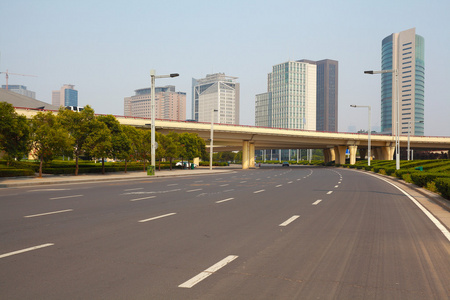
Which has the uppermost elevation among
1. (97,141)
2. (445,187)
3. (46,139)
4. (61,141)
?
(97,141)

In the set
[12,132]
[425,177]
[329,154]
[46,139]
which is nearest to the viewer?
[425,177]

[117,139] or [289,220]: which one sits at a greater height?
[117,139]

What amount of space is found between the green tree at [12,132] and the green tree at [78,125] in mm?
7154

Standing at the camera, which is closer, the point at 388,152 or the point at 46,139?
the point at 46,139

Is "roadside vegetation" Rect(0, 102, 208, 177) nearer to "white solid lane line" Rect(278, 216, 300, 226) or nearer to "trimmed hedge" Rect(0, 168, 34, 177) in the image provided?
"trimmed hedge" Rect(0, 168, 34, 177)

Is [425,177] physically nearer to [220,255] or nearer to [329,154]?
[220,255]

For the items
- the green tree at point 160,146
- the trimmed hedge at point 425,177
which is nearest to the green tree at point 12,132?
the green tree at point 160,146

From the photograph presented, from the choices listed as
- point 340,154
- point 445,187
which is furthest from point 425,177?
point 340,154

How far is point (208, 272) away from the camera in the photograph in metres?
5.68

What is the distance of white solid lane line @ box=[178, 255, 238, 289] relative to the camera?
5.14 meters

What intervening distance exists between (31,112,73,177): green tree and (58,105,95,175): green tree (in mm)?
4249

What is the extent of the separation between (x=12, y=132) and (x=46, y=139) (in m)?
3.34

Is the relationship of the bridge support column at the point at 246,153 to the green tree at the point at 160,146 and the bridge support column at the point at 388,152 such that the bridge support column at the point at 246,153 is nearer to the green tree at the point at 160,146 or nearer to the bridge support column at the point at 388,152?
the green tree at the point at 160,146

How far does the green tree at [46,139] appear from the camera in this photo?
32156mm
